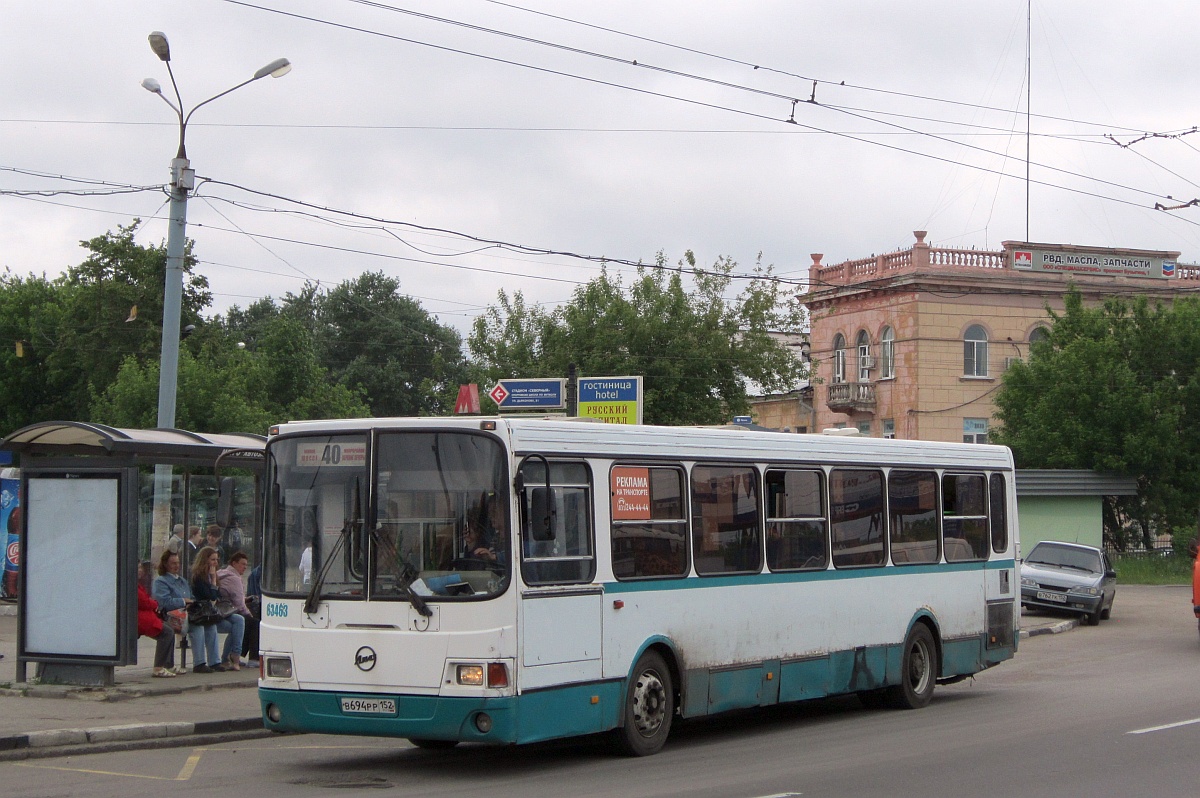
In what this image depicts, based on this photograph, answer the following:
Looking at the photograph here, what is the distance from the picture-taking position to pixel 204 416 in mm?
44719

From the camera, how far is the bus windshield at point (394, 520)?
394 inches

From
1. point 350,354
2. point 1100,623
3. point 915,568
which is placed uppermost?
point 350,354

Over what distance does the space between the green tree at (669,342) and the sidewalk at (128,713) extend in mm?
28475

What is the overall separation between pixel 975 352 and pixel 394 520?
46.3 metres

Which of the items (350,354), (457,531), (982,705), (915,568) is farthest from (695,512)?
(350,354)

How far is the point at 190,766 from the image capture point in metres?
10.8

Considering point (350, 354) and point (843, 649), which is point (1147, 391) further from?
point (350, 354)

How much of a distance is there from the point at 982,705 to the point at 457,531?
7.78 meters

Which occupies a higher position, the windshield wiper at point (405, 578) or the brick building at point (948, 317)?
the brick building at point (948, 317)

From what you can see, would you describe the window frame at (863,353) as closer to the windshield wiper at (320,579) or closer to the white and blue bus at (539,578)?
the white and blue bus at (539,578)

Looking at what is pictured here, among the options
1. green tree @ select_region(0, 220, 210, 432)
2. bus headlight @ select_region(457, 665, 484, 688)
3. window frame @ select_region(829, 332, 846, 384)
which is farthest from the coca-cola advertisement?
window frame @ select_region(829, 332, 846, 384)

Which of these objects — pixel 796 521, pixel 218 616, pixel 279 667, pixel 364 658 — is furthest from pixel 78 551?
Result: pixel 796 521

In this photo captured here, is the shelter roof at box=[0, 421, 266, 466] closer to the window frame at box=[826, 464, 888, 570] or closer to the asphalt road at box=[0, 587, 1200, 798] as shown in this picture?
the asphalt road at box=[0, 587, 1200, 798]

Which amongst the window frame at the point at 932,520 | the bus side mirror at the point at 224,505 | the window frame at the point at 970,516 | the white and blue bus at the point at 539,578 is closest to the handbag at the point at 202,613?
the bus side mirror at the point at 224,505
